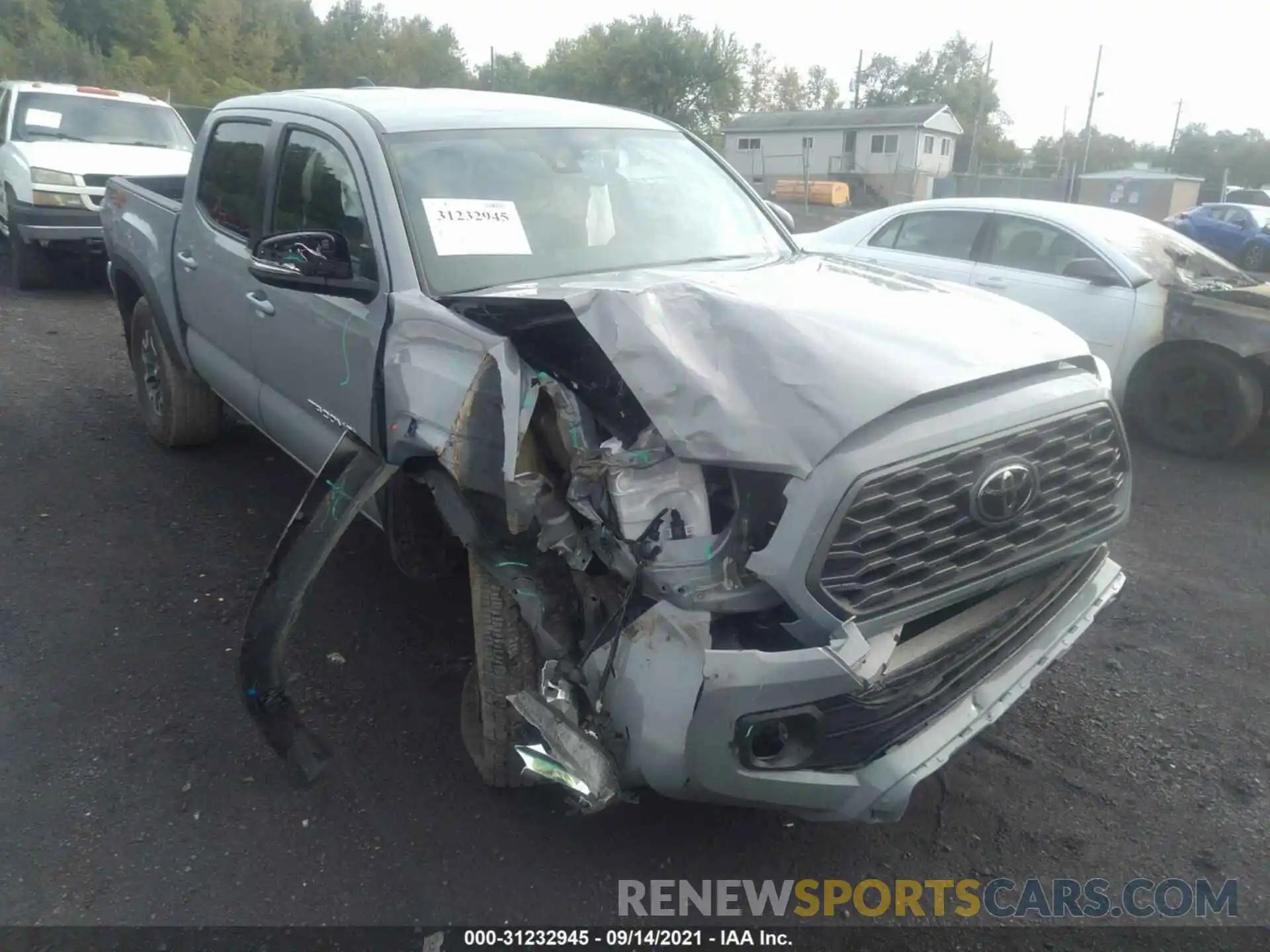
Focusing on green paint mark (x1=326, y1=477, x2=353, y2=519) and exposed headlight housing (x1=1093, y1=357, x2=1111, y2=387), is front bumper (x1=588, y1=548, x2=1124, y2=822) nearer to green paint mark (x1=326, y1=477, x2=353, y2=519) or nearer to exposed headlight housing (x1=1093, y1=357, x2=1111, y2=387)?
green paint mark (x1=326, y1=477, x2=353, y2=519)

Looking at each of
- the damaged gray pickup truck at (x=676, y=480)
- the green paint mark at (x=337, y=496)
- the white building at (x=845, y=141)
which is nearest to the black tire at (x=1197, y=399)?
the damaged gray pickup truck at (x=676, y=480)

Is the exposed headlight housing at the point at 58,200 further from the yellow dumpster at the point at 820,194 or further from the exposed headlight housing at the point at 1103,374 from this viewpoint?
the yellow dumpster at the point at 820,194

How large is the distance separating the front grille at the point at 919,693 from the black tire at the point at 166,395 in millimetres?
4102

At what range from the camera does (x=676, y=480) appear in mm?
2270

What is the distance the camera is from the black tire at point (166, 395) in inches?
206

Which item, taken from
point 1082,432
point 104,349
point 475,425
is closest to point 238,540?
point 475,425

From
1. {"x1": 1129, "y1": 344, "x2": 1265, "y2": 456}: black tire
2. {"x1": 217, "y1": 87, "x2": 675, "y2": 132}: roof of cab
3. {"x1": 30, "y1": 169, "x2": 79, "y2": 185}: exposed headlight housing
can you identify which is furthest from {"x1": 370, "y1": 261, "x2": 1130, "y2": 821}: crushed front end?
{"x1": 30, "y1": 169, "x2": 79, "y2": 185}: exposed headlight housing

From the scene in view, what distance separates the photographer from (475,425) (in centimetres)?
254

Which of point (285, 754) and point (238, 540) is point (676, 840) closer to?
point (285, 754)

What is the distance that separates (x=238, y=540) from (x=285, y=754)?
194cm

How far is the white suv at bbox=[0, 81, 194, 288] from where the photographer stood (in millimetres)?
9297

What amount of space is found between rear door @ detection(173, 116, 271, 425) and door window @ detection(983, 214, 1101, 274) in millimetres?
4995

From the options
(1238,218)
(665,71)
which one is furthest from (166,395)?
(665,71)

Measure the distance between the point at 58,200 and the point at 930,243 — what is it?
319 inches
